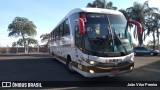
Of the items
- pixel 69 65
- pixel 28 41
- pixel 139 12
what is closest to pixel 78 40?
pixel 69 65

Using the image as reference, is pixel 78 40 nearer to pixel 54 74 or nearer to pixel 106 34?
pixel 106 34

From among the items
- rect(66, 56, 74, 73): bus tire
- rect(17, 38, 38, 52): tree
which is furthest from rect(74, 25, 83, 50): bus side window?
rect(17, 38, 38, 52): tree

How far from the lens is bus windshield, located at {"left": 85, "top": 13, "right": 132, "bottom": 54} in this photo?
35.9ft

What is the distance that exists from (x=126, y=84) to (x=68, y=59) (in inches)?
182

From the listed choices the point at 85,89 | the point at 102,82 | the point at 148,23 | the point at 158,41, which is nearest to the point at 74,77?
the point at 102,82

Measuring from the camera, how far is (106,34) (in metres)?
11.2

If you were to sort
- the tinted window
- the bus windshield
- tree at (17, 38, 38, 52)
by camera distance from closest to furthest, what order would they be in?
the bus windshield
the tinted window
tree at (17, 38, 38, 52)

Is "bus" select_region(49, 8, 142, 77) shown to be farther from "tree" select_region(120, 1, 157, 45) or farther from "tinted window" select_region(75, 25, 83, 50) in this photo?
A: "tree" select_region(120, 1, 157, 45)

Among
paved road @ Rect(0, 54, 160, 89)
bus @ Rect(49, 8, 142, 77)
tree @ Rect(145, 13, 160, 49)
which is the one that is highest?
tree @ Rect(145, 13, 160, 49)

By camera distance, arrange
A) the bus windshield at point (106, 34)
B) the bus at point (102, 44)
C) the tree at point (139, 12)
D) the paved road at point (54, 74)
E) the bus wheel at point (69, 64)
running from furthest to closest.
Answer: the tree at point (139, 12) → the bus wheel at point (69, 64) → the paved road at point (54, 74) → the bus windshield at point (106, 34) → the bus at point (102, 44)

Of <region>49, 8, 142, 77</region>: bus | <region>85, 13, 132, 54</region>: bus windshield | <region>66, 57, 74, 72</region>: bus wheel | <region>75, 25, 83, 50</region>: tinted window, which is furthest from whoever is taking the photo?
<region>66, 57, 74, 72</region>: bus wheel

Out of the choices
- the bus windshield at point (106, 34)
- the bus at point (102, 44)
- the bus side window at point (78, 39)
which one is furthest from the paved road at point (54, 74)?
the bus windshield at point (106, 34)

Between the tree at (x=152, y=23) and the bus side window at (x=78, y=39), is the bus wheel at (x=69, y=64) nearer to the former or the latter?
the bus side window at (x=78, y=39)

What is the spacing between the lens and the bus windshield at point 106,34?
35.9 feet
